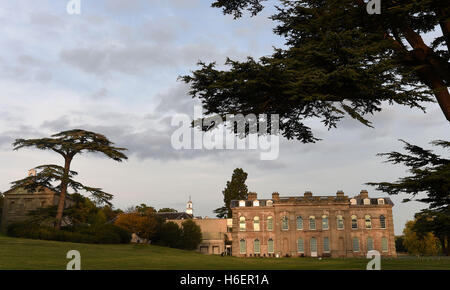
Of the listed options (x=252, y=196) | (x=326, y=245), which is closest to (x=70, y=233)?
(x=252, y=196)

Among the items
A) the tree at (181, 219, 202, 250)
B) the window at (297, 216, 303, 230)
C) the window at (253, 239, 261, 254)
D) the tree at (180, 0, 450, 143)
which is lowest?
the window at (253, 239, 261, 254)

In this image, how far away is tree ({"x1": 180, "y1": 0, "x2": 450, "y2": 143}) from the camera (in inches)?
377

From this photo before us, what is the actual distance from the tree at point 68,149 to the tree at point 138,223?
12.1 metres

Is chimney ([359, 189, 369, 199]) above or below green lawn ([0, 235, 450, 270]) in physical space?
above

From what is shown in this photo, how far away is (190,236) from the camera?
63.9 meters

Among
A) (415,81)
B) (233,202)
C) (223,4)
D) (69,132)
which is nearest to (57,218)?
(69,132)

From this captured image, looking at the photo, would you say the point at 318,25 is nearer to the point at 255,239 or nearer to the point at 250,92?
the point at 250,92

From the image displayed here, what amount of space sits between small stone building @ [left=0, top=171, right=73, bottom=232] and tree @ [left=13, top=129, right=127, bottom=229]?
58.9 ft

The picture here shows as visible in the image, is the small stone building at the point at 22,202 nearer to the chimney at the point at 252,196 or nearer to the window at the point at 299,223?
the chimney at the point at 252,196

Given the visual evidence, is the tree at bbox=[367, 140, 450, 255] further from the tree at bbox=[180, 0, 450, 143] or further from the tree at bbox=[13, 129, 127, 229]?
the tree at bbox=[13, 129, 127, 229]

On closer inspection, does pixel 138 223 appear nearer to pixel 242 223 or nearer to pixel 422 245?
pixel 242 223

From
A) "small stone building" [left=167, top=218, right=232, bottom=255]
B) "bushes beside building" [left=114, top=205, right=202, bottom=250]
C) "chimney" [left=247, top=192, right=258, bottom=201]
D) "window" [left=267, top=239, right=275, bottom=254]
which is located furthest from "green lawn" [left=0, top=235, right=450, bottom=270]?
"small stone building" [left=167, top=218, right=232, bottom=255]

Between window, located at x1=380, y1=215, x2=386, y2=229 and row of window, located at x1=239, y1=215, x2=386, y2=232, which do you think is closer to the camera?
row of window, located at x1=239, y1=215, x2=386, y2=232

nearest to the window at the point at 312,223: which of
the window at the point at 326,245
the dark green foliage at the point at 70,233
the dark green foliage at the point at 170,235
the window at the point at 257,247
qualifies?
the window at the point at 326,245
